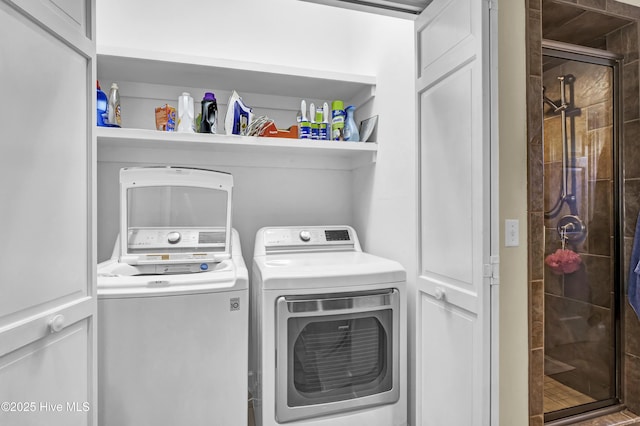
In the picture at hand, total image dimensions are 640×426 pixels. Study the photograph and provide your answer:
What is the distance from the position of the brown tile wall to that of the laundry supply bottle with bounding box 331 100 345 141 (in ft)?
3.68

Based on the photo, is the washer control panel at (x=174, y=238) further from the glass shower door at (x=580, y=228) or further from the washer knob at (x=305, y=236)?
the glass shower door at (x=580, y=228)

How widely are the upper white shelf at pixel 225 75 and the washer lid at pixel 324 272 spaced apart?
1.09 metres

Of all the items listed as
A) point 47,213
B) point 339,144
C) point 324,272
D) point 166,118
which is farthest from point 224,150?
point 47,213

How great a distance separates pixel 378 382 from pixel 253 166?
1.49m

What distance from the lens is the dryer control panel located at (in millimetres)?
2148

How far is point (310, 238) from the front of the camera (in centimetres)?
223

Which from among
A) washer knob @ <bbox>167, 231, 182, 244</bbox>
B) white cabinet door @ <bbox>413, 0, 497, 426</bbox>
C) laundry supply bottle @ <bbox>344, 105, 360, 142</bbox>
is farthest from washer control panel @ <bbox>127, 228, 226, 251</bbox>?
white cabinet door @ <bbox>413, 0, 497, 426</bbox>

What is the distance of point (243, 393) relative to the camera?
160 cm

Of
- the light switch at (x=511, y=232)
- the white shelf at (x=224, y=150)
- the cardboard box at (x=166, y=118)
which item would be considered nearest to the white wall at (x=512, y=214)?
the light switch at (x=511, y=232)

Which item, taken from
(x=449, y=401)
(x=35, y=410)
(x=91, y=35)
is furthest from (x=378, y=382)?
(x=91, y=35)

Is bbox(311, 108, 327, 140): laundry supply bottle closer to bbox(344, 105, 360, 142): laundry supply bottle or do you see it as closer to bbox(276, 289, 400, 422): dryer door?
bbox(344, 105, 360, 142): laundry supply bottle

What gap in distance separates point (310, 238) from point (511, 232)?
3.93 feet

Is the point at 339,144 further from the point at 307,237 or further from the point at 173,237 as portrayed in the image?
the point at 173,237

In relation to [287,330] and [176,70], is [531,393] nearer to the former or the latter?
[287,330]
